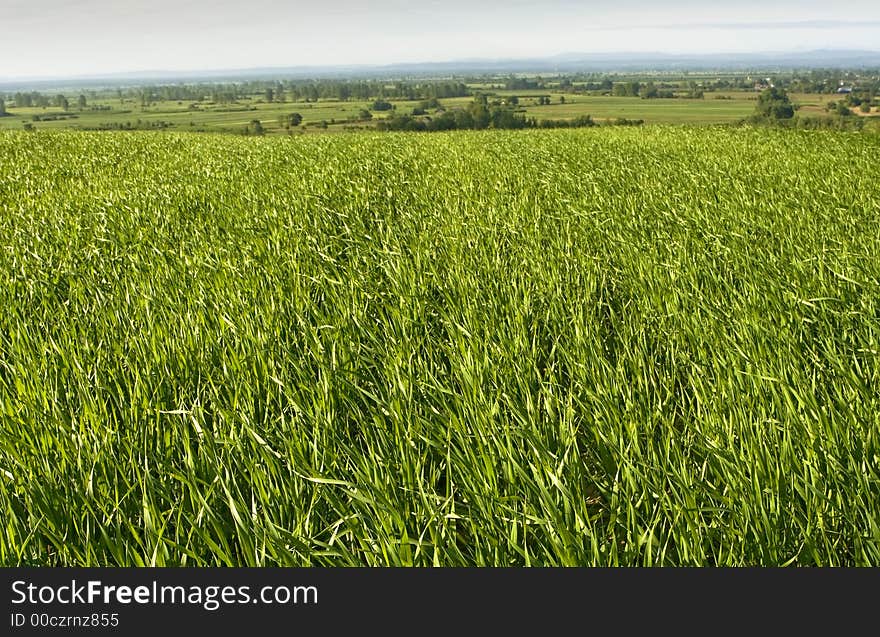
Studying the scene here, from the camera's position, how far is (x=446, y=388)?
2.60m

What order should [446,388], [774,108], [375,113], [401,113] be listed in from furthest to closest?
[375,113], [401,113], [774,108], [446,388]

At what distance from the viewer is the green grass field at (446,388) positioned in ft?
5.93

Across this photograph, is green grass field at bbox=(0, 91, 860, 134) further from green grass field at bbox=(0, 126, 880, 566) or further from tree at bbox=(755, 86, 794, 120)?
green grass field at bbox=(0, 126, 880, 566)

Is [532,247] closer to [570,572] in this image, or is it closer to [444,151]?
[570,572]

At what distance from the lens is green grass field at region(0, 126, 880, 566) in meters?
1.81

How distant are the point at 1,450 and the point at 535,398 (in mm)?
2250

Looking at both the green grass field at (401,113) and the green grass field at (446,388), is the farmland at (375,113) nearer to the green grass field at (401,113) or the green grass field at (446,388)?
the green grass field at (401,113)

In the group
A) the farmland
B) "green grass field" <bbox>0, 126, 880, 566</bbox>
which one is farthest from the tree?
"green grass field" <bbox>0, 126, 880, 566</bbox>

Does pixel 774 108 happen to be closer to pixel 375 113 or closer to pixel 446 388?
pixel 375 113

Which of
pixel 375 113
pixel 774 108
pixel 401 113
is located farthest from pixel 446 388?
pixel 375 113

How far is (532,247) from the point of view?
5.36 meters

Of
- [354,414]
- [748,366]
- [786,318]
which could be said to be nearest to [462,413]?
[354,414]

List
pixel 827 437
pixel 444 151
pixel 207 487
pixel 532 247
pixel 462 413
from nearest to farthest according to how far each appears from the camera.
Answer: pixel 207 487, pixel 827 437, pixel 462 413, pixel 532 247, pixel 444 151

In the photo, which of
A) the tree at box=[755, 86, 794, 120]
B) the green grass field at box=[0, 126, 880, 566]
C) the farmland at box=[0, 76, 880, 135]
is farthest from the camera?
the farmland at box=[0, 76, 880, 135]
